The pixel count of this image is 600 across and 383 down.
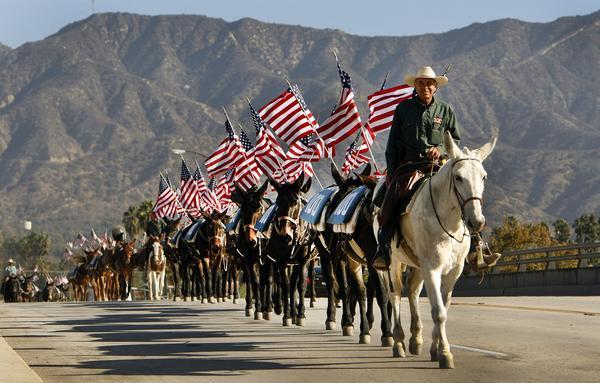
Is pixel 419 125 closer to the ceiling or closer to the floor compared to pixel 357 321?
closer to the ceiling

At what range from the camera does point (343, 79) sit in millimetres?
25359

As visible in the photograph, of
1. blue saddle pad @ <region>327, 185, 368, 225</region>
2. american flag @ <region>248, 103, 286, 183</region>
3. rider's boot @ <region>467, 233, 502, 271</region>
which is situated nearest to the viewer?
rider's boot @ <region>467, 233, 502, 271</region>

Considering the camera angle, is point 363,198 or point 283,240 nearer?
point 363,198

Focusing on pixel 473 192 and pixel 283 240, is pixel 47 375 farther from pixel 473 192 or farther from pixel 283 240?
pixel 283 240

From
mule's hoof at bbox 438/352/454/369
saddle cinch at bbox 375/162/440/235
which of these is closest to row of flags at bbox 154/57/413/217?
saddle cinch at bbox 375/162/440/235

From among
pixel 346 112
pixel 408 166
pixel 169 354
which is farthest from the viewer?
pixel 346 112

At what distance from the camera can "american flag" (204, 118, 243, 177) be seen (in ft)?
123

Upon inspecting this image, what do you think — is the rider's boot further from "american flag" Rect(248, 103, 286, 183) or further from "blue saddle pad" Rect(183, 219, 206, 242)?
"blue saddle pad" Rect(183, 219, 206, 242)

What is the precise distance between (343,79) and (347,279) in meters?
7.04

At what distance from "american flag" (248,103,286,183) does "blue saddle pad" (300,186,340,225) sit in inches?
465

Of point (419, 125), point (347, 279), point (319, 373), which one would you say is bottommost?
point (319, 373)

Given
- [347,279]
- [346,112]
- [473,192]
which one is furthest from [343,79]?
[473,192]

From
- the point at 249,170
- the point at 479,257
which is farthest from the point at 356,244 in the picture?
the point at 249,170

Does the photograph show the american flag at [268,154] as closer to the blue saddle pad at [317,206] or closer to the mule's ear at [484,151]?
the blue saddle pad at [317,206]
